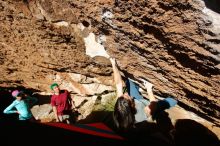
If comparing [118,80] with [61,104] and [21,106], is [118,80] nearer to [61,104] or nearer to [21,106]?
[61,104]

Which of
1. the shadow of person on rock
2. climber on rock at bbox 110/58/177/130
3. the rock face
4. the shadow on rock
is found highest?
the shadow on rock

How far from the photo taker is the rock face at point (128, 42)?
211cm

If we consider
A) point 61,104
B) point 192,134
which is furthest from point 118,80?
point 61,104

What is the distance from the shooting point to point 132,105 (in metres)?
3.37

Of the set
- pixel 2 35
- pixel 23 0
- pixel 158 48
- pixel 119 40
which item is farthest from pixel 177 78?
pixel 2 35

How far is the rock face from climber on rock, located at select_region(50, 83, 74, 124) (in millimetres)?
413

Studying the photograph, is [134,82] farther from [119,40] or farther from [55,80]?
[55,80]

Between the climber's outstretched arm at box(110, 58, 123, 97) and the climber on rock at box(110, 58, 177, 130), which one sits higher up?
the climber's outstretched arm at box(110, 58, 123, 97)

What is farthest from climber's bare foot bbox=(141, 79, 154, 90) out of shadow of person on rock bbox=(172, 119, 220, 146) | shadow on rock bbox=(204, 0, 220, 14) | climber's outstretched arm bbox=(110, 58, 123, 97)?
shadow on rock bbox=(204, 0, 220, 14)

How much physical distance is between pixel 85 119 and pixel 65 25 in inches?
94.5

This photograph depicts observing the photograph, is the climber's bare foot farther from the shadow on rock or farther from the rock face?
the shadow on rock

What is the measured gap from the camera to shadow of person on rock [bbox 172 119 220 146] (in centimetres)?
371

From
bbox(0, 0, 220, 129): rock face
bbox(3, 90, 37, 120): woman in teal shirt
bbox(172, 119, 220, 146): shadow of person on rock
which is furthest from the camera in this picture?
bbox(3, 90, 37, 120): woman in teal shirt

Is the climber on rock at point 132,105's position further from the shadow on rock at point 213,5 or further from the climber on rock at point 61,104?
the shadow on rock at point 213,5
